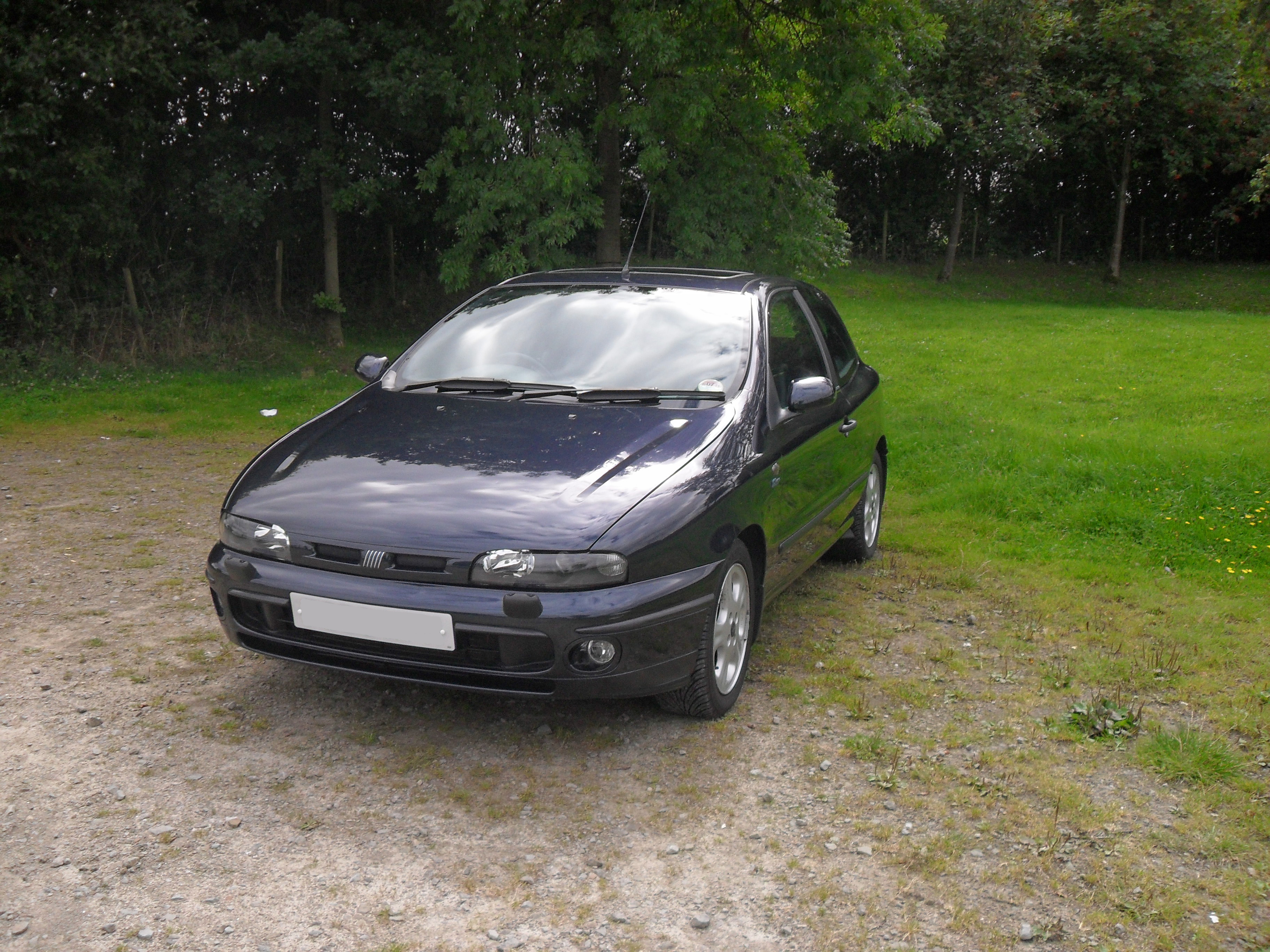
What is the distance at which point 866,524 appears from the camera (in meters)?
6.39

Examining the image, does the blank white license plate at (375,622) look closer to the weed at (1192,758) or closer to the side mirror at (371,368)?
the side mirror at (371,368)

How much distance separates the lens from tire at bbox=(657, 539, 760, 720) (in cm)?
397

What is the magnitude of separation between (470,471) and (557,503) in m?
0.42

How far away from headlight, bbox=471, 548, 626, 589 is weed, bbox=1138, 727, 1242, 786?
2130 millimetres

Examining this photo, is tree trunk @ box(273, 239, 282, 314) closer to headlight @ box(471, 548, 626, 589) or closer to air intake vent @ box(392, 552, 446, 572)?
air intake vent @ box(392, 552, 446, 572)

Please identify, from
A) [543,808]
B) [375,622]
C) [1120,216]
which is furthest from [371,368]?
[1120,216]

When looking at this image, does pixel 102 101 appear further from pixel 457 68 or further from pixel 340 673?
pixel 340 673

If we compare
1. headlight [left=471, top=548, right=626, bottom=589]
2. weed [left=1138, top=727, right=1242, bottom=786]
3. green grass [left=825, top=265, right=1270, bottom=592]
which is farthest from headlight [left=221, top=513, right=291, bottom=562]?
green grass [left=825, top=265, right=1270, bottom=592]

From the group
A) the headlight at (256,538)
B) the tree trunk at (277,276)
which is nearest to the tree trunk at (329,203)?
the tree trunk at (277,276)

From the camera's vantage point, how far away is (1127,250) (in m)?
32.3

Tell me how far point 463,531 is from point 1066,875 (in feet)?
6.98

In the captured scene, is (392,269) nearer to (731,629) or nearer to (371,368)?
(371,368)

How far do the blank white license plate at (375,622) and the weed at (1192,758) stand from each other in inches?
99.8

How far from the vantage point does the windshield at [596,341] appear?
4.75 metres
